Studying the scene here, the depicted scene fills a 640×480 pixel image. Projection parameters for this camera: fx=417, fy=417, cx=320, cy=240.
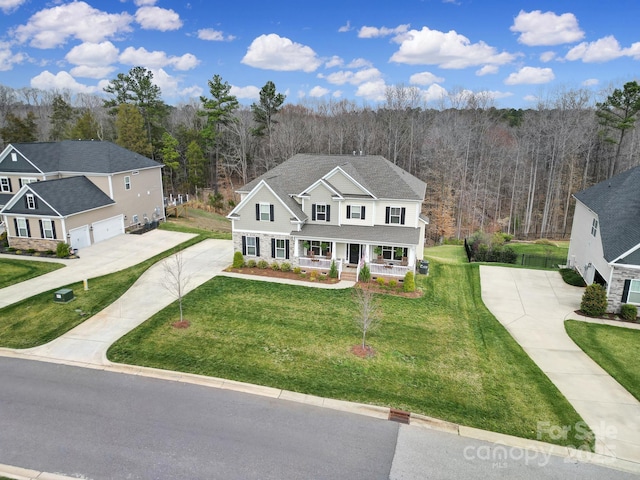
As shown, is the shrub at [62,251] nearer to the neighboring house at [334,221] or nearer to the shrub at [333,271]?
the neighboring house at [334,221]

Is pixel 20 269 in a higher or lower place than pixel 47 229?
lower

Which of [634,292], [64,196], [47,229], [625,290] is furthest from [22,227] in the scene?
[634,292]

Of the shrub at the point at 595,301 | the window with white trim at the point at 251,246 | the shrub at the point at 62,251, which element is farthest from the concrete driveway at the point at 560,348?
the shrub at the point at 62,251

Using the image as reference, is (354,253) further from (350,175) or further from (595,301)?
(595,301)

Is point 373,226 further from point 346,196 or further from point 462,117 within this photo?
point 462,117

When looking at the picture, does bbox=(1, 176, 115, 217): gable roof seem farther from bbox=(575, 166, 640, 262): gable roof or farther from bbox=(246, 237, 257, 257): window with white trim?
bbox=(575, 166, 640, 262): gable roof
